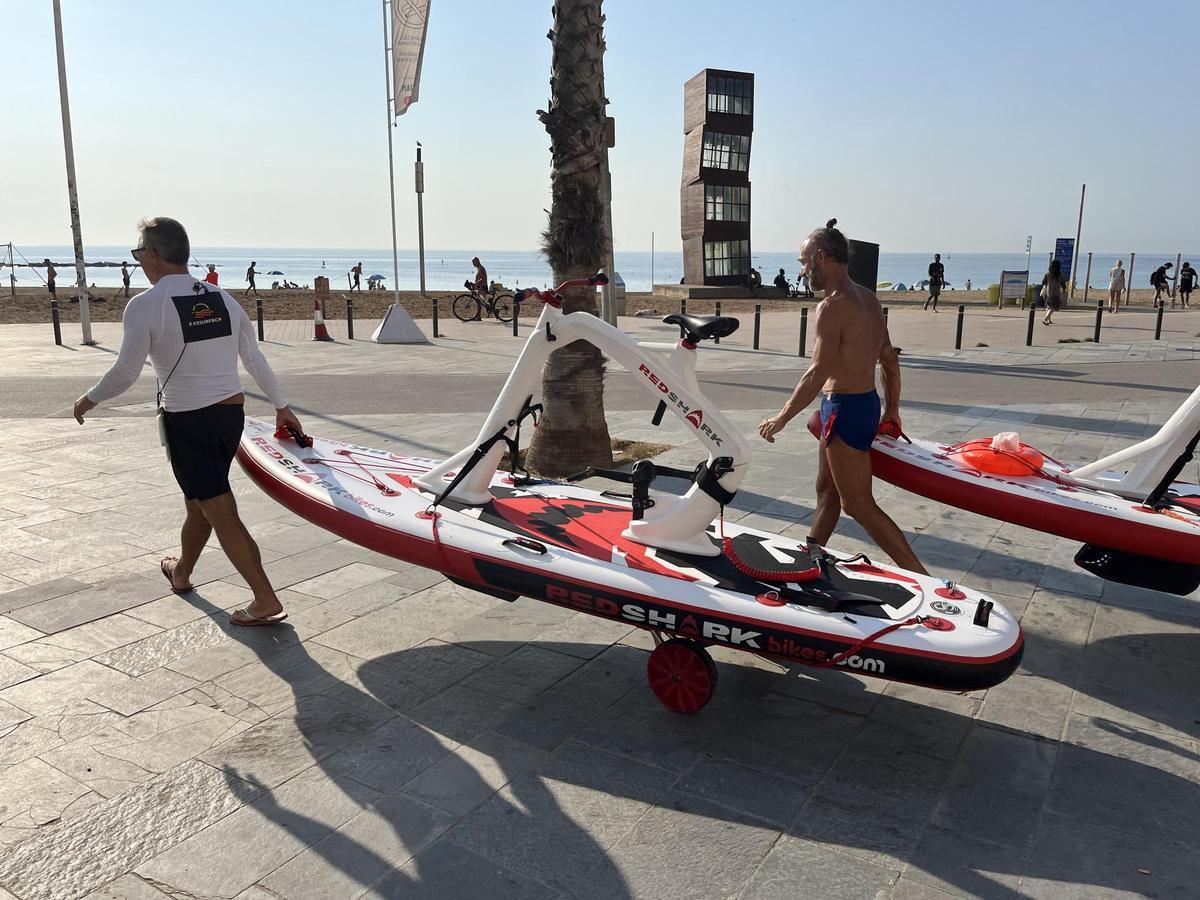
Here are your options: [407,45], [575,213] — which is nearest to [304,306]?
[407,45]

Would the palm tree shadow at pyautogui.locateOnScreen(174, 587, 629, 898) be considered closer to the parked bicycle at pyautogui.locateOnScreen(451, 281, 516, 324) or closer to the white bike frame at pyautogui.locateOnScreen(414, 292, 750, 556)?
the white bike frame at pyautogui.locateOnScreen(414, 292, 750, 556)

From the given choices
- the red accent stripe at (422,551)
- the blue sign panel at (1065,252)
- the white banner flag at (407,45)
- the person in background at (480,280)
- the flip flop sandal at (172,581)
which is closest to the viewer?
the red accent stripe at (422,551)

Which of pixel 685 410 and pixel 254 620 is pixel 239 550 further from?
pixel 685 410

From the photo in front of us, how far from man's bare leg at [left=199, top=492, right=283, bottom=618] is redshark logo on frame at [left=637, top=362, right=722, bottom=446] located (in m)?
2.33

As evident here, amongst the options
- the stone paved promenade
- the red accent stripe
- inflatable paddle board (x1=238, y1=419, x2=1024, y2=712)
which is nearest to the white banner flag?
the stone paved promenade

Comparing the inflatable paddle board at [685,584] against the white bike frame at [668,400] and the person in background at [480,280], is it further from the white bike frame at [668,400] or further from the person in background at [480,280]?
the person in background at [480,280]

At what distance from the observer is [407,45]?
2067cm

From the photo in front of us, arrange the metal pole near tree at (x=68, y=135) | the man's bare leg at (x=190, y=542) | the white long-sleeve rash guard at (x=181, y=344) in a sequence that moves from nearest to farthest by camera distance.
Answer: the white long-sleeve rash guard at (x=181, y=344) → the man's bare leg at (x=190, y=542) → the metal pole near tree at (x=68, y=135)

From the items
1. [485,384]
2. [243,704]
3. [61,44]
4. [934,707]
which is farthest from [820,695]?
[61,44]

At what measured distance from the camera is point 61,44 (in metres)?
17.3

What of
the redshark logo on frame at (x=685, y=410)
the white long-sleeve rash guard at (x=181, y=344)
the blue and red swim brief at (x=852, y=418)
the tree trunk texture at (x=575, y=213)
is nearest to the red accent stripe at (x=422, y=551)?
the white long-sleeve rash guard at (x=181, y=344)

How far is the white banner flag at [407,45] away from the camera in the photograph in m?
20.1

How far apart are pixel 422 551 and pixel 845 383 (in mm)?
2401

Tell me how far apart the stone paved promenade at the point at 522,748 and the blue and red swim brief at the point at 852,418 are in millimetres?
1288
